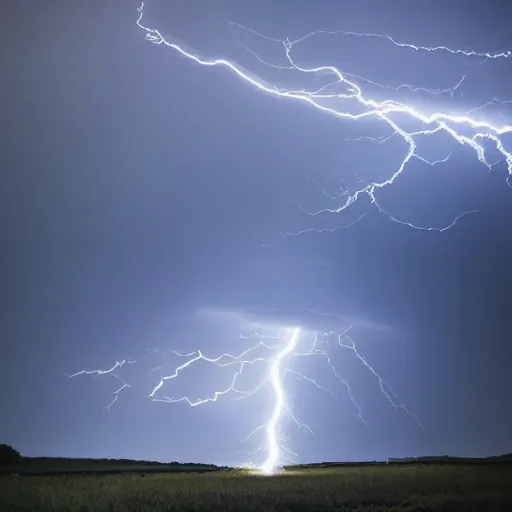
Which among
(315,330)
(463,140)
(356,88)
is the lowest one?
(315,330)

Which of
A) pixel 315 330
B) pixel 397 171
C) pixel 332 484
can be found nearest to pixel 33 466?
pixel 315 330

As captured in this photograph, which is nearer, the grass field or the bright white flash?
the grass field

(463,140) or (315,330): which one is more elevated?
(463,140)

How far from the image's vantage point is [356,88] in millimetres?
14781

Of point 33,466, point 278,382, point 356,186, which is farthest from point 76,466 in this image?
point 356,186

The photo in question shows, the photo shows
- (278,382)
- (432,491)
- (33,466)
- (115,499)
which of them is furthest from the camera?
(33,466)

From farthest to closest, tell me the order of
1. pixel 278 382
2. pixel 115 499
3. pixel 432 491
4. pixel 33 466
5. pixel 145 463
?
1. pixel 145 463
2. pixel 33 466
3. pixel 278 382
4. pixel 432 491
5. pixel 115 499

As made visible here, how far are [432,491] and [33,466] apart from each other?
16.4 metres

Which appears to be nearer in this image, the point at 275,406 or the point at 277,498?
the point at 277,498

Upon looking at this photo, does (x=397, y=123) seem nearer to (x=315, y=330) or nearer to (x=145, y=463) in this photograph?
(x=315, y=330)

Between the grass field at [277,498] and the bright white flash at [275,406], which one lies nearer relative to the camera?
the grass field at [277,498]

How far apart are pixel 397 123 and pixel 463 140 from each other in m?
2.03

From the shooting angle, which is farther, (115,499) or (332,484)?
(332,484)

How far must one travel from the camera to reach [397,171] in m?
15.0
